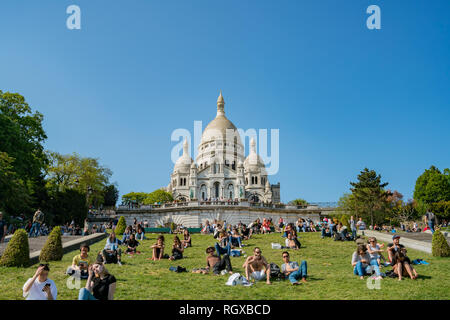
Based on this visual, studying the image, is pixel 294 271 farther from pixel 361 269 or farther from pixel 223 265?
pixel 223 265

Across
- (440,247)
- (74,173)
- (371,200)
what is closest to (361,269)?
(440,247)

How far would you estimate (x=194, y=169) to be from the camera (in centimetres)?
8062

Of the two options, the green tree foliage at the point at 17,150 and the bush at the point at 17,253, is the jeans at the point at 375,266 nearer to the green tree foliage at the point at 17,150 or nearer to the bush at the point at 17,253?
the bush at the point at 17,253

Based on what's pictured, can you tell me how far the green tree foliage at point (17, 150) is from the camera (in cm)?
2305

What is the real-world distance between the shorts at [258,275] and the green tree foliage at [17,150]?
62.0 ft

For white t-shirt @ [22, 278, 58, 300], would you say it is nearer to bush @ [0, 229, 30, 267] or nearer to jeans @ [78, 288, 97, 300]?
jeans @ [78, 288, 97, 300]

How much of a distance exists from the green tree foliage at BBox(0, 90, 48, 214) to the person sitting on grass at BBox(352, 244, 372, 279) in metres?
21.0

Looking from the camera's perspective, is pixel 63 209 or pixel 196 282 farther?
pixel 63 209

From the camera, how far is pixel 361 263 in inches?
395

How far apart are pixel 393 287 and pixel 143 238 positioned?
51.5 feet

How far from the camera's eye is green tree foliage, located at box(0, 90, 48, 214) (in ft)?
75.6

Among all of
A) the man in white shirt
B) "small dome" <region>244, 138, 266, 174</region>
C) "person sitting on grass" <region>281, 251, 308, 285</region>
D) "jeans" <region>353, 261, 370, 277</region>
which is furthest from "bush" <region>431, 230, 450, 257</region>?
"small dome" <region>244, 138, 266, 174</region>
